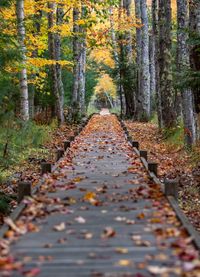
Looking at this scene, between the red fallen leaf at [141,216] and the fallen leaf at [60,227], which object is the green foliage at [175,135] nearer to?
the red fallen leaf at [141,216]

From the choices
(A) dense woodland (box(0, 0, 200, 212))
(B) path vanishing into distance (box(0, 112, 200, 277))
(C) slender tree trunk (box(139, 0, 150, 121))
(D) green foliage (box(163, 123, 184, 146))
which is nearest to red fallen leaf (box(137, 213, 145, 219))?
(B) path vanishing into distance (box(0, 112, 200, 277))

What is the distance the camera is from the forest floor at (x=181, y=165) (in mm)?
11703

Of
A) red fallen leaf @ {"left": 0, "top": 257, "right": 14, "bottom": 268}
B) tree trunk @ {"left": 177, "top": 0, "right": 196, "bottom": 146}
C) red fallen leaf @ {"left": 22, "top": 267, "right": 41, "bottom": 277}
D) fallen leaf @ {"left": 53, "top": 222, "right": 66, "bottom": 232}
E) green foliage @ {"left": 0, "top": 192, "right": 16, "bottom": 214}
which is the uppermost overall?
tree trunk @ {"left": 177, "top": 0, "right": 196, "bottom": 146}

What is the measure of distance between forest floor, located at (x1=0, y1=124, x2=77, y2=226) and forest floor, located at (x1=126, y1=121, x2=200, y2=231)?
3.78 m

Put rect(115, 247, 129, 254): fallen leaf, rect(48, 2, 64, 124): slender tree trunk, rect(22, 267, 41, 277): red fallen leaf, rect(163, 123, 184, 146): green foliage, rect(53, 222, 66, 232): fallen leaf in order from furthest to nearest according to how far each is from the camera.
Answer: rect(48, 2, 64, 124): slender tree trunk, rect(163, 123, 184, 146): green foliage, rect(53, 222, 66, 232): fallen leaf, rect(115, 247, 129, 254): fallen leaf, rect(22, 267, 41, 277): red fallen leaf

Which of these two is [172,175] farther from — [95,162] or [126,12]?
[126,12]

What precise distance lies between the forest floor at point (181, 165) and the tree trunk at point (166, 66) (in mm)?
1135

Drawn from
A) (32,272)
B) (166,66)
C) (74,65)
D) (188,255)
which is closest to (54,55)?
(74,65)

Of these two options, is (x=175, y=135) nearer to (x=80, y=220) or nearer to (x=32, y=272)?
→ (x=80, y=220)

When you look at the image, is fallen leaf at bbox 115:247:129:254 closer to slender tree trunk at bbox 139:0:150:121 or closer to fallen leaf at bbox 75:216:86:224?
fallen leaf at bbox 75:216:86:224

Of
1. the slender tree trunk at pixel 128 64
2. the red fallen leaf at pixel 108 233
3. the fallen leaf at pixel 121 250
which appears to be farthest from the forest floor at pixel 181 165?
the slender tree trunk at pixel 128 64

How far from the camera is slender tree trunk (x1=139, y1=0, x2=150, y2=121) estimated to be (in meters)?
30.3

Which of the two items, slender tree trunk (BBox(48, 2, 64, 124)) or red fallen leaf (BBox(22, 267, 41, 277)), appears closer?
red fallen leaf (BBox(22, 267, 41, 277))

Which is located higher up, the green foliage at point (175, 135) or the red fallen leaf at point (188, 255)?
the green foliage at point (175, 135)
